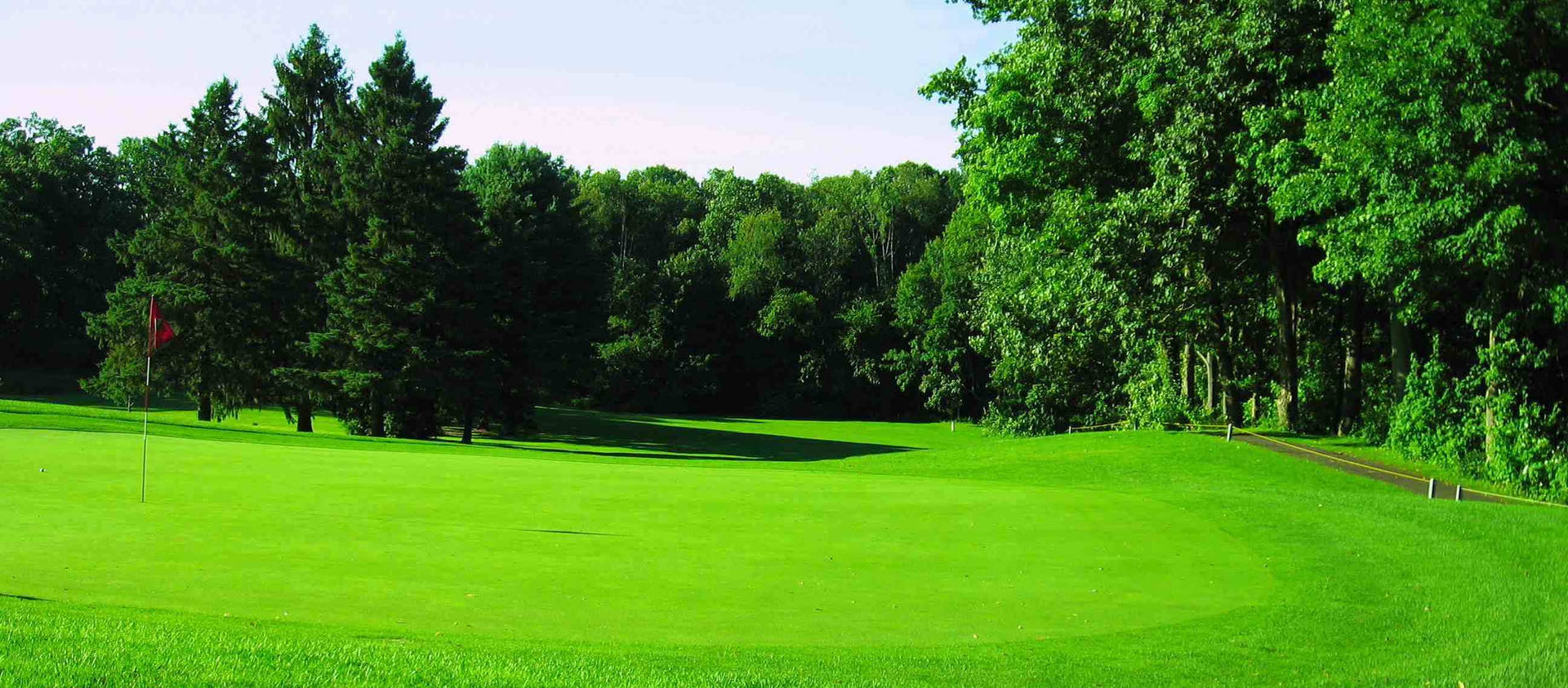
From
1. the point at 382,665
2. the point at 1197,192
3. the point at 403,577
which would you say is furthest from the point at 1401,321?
the point at 382,665

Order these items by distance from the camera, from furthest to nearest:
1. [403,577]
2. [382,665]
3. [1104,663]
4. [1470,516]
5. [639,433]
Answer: [639,433]
[1470,516]
[403,577]
[1104,663]
[382,665]

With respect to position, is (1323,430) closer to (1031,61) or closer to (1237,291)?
(1237,291)

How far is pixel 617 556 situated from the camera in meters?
11.5

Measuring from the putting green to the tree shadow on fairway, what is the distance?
2137 centimetres

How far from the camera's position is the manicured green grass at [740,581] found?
7613mm

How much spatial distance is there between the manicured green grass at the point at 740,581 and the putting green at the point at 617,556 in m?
0.05

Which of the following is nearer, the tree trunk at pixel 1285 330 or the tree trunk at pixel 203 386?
the tree trunk at pixel 1285 330

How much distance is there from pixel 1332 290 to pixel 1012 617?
28689 mm

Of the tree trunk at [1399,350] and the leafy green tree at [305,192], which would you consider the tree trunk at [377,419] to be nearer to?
the leafy green tree at [305,192]

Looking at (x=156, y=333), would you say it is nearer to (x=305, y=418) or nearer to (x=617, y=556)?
(x=617, y=556)

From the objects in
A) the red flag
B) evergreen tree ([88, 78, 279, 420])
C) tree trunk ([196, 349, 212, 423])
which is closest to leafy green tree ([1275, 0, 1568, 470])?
the red flag

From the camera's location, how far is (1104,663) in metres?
8.14

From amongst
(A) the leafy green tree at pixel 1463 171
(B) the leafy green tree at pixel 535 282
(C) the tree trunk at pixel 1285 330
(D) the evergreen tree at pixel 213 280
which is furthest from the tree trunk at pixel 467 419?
(A) the leafy green tree at pixel 1463 171

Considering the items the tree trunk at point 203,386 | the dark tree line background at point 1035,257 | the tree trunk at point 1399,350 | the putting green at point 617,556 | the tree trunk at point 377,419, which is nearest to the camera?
the putting green at point 617,556
